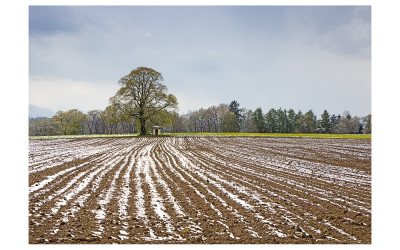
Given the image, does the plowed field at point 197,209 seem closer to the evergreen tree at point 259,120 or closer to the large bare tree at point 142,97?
the large bare tree at point 142,97

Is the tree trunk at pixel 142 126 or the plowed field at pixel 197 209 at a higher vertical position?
the tree trunk at pixel 142 126

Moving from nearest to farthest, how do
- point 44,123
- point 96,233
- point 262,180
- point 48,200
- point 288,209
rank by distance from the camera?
1. point 96,233
2. point 288,209
3. point 48,200
4. point 262,180
5. point 44,123

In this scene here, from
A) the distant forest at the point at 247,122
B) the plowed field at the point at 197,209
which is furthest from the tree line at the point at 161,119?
the plowed field at the point at 197,209

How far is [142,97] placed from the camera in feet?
109

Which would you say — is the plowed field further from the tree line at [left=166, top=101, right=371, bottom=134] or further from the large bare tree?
the tree line at [left=166, top=101, right=371, bottom=134]

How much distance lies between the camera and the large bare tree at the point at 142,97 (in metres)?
32.2

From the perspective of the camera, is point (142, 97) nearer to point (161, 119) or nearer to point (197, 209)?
point (161, 119)

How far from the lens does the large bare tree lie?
106 feet

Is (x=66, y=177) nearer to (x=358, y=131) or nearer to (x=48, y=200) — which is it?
(x=48, y=200)

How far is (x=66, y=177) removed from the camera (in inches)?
307

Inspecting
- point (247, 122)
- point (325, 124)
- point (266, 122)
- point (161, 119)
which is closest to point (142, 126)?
point (161, 119)
